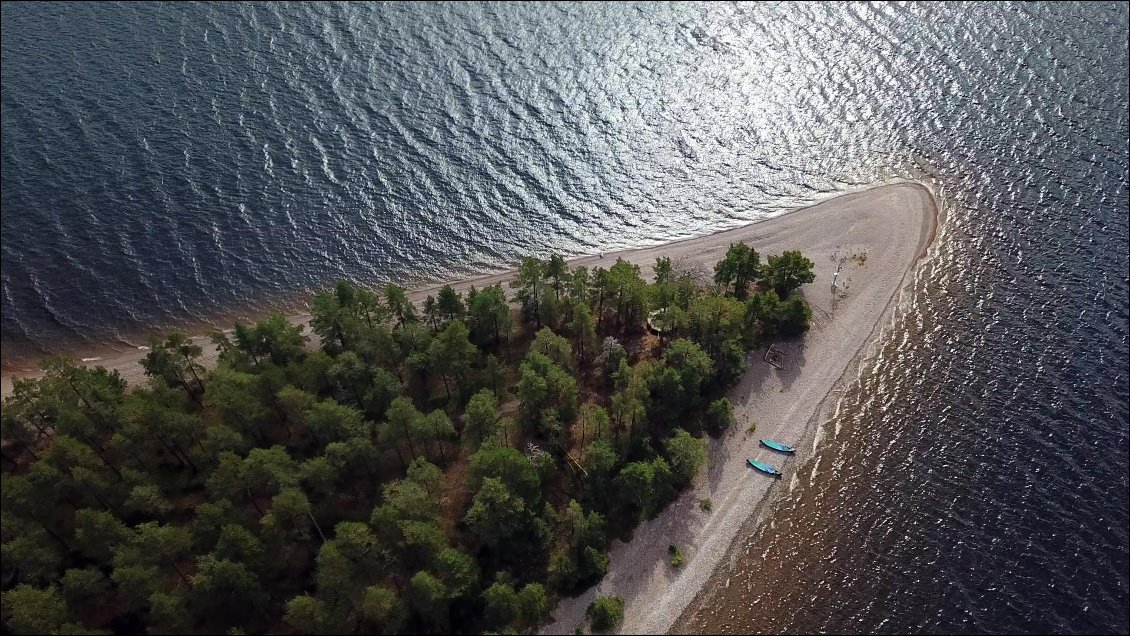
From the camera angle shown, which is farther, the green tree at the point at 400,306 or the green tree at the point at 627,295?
the green tree at the point at 627,295

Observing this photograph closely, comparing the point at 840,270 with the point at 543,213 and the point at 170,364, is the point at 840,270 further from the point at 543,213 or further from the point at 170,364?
the point at 170,364

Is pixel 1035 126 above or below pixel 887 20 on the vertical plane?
below

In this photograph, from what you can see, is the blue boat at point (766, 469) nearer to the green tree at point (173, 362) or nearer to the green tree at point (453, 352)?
the green tree at point (453, 352)

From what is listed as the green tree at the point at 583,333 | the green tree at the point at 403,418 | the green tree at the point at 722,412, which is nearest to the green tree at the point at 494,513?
the green tree at the point at 403,418

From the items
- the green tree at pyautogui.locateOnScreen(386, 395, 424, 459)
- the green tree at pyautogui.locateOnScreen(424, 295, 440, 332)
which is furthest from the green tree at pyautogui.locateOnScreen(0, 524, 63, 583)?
the green tree at pyautogui.locateOnScreen(424, 295, 440, 332)

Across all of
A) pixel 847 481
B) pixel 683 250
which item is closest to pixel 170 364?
pixel 683 250

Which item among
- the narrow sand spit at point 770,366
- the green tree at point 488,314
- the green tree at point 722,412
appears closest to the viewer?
the narrow sand spit at point 770,366
